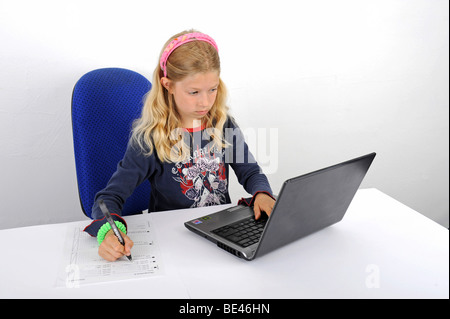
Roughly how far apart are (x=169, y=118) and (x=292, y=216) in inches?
21.9

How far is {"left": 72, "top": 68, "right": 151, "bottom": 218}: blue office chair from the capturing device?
1445mm

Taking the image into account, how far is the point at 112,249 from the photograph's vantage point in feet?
3.28

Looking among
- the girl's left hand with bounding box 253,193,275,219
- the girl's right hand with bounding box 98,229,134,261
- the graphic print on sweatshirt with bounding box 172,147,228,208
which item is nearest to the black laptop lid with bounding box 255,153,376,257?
the girl's left hand with bounding box 253,193,275,219

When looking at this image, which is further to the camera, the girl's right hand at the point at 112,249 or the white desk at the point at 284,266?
the girl's right hand at the point at 112,249

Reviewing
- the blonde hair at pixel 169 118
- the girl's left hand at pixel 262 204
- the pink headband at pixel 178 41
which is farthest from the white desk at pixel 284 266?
the pink headband at pixel 178 41

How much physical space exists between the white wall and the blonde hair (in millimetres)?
443

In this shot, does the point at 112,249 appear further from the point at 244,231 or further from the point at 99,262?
the point at 244,231

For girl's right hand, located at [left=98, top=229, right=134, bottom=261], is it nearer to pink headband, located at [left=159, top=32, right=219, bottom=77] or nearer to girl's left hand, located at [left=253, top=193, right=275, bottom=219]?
girl's left hand, located at [left=253, top=193, right=275, bottom=219]

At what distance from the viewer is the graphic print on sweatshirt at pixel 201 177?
1415 mm

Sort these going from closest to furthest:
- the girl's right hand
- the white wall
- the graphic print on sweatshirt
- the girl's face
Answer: the girl's right hand, the girl's face, the graphic print on sweatshirt, the white wall

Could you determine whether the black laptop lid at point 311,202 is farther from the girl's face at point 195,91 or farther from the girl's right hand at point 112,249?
the girl's face at point 195,91

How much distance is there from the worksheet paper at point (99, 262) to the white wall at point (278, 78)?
771 millimetres

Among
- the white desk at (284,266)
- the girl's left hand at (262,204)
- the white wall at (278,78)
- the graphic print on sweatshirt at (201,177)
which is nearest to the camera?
the white desk at (284,266)

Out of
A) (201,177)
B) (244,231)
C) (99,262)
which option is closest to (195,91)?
(201,177)
